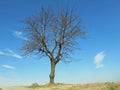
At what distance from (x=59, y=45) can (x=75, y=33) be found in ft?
10.5

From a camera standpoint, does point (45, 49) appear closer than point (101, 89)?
→ No

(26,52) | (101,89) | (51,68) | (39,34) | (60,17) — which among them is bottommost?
(101,89)

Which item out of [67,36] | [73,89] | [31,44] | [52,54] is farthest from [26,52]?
[73,89]

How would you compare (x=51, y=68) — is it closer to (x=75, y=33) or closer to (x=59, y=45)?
(x=59, y=45)

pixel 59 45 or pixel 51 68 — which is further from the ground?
pixel 59 45

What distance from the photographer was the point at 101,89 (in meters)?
19.6

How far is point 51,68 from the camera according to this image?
119 feet

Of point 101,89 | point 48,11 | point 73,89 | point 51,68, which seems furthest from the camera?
point 48,11

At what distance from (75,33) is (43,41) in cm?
513

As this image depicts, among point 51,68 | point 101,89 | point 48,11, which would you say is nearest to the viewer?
point 101,89

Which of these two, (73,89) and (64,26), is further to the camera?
(64,26)

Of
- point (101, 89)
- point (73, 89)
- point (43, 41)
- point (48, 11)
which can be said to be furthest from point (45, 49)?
point (101, 89)

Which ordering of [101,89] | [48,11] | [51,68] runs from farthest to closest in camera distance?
1. [48,11]
2. [51,68]
3. [101,89]

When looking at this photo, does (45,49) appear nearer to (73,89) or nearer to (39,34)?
(39,34)
